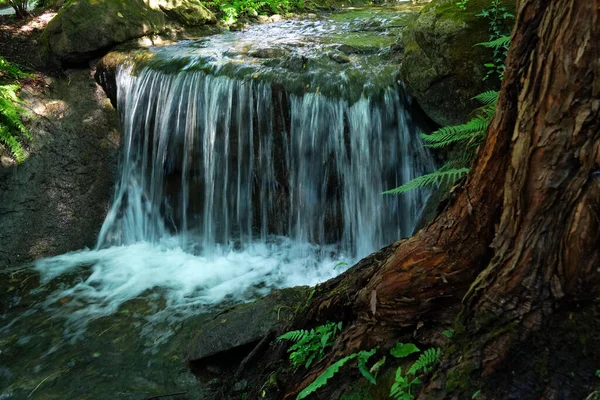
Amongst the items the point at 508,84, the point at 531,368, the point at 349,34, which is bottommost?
the point at 531,368

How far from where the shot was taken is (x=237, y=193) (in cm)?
660

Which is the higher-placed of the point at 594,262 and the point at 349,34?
the point at 349,34

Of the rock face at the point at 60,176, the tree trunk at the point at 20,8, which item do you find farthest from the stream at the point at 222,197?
the tree trunk at the point at 20,8

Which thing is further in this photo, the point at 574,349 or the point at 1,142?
the point at 1,142

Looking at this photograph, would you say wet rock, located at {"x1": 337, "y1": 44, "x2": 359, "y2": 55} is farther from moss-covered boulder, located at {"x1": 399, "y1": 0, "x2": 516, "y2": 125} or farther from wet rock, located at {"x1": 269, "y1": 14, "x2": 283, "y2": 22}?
wet rock, located at {"x1": 269, "y1": 14, "x2": 283, "y2": 22}

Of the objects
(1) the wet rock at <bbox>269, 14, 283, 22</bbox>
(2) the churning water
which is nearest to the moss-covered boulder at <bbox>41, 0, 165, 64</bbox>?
(2) the churning water

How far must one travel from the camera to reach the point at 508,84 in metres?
1.66

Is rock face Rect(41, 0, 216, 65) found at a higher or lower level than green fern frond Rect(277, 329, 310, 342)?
higher

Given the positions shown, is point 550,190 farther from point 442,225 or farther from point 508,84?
point 442,225

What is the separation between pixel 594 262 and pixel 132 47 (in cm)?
850

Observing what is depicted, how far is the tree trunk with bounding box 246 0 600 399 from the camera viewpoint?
140 centimetres

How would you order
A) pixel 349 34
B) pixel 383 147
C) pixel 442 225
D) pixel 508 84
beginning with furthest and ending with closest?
pixel 349 34 → pixel 383 147 → pixel 442 225 → pixel 508 84

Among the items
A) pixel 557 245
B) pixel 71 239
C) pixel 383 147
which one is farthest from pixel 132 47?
pixel 557 245

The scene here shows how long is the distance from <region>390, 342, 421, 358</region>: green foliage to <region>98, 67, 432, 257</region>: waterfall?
3.66 m
